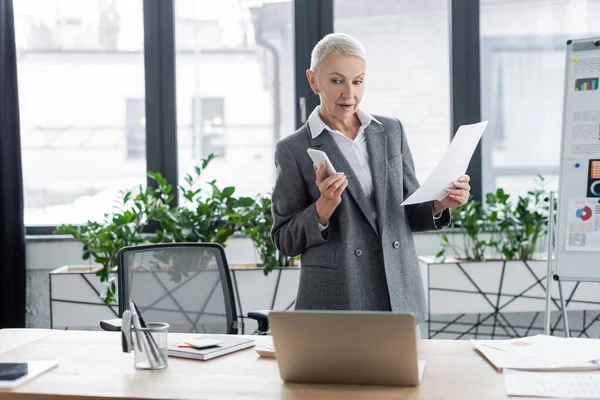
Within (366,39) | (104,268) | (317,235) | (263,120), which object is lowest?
(104,268)

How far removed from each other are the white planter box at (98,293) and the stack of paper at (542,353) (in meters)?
1.84

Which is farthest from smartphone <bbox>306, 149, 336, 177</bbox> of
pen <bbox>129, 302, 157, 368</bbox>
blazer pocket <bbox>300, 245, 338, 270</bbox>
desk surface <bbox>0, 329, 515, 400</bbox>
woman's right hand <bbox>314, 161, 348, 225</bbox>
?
pen <bbox>129, 302, 157, 368</bbox>

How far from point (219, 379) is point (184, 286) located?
0.99 m

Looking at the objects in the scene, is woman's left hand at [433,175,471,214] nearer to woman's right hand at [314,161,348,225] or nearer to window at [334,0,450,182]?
woman's right hand at [314,161,348,225]

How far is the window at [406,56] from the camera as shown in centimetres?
405

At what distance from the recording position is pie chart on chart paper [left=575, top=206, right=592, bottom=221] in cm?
301

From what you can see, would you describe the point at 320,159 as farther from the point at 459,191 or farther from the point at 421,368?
the point at 421,368

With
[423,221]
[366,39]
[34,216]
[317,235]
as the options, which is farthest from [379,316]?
[34,216]

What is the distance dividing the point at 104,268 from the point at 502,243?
2.04 meters

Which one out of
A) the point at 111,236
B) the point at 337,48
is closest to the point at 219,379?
the point at 337,48

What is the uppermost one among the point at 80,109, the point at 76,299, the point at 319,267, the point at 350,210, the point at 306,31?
the point at 306,31

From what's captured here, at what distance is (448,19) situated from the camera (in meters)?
4.07

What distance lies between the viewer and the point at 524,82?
13.2ft

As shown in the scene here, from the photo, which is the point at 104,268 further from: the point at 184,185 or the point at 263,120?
the point at 263,120
